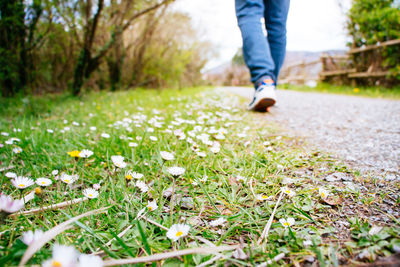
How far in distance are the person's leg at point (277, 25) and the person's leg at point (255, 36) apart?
0.27 metres

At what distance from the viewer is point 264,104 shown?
7.49ft

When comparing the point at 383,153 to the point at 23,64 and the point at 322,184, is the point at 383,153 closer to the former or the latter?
the point at 322,184

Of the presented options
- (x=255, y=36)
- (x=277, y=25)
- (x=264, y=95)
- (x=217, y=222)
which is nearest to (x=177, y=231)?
(x=217, y=222)

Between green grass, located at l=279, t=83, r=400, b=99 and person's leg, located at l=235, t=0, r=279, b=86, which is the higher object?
person's leg, located at l=235, t=0, r=279, b=86

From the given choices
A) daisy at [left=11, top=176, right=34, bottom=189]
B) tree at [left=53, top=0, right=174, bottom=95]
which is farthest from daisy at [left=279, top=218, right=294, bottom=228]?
tree at [left=53, top=0, right=174, bottom=95]

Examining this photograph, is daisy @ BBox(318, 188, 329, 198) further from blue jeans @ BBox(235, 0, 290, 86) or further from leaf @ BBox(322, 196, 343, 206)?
blue jeans @ BBox(235, 0, 290, 86)

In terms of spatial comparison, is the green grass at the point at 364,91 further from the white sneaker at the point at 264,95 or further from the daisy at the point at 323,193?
the daisy at the point at 323,193

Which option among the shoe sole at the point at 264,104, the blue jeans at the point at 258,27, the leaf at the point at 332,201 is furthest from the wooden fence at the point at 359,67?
the leaf at the point at 332,201

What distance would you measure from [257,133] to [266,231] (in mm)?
1047

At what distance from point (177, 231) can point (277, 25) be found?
8.11ft

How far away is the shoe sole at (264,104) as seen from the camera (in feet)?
7.20

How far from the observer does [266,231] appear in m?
0.69

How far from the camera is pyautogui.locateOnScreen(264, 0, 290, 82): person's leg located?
Result: 229 centimetres

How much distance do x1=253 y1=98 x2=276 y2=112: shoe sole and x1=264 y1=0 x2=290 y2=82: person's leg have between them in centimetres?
65
